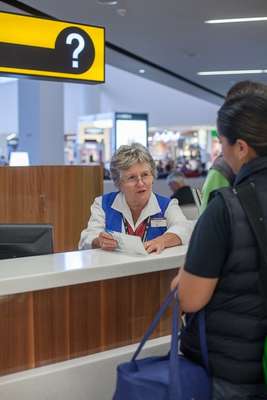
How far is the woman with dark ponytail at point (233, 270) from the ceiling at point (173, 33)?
460 cm

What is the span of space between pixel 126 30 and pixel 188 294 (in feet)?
19.5

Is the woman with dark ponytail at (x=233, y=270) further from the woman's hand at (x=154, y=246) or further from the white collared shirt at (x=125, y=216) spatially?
the white collared shirt at (x=125, y=216)

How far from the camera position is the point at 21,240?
6.53 ft

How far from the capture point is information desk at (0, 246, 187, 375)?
1.57 metres

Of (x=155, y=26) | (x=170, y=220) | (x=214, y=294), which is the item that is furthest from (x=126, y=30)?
(x=214, y=294)

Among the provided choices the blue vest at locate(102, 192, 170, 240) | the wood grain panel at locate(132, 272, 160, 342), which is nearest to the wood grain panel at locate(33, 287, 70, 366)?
the wood grain panel at locate(132, 272, 160, 342)

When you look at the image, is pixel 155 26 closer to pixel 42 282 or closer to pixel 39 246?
pixel 39 246

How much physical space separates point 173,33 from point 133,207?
4962 millimetres

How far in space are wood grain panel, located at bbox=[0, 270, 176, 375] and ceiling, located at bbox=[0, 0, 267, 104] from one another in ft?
14.1

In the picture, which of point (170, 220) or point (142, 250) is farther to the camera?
point (170, 220)

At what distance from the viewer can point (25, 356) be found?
1617 mm

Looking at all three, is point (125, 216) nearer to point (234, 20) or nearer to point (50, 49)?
point (50, 49)

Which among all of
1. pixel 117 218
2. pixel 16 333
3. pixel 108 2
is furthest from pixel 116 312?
pixel 108 2

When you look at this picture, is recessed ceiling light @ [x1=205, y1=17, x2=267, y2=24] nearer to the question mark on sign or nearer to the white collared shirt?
the question mark on sign
